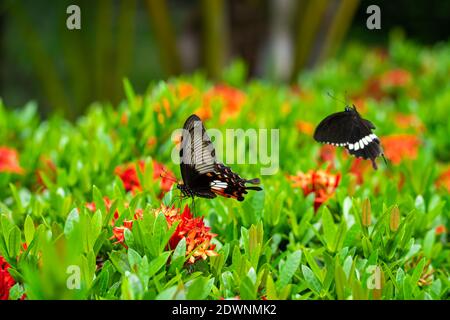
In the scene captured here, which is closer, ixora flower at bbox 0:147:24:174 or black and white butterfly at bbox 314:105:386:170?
black and white butterfly at bbox 314:105:386:170

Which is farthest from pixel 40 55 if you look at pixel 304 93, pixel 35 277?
pixel 35 277

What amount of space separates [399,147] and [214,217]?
1.34m

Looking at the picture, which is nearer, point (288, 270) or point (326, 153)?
point (288, 270)

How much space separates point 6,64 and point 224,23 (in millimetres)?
4637

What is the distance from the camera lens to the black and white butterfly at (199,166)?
1558 mm

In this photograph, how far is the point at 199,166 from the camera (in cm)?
161

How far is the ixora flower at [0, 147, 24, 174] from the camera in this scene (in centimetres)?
232

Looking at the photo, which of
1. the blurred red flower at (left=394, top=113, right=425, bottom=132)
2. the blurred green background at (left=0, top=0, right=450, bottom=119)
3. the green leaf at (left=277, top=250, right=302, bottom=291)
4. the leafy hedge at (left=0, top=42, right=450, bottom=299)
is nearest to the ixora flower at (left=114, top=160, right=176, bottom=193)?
the leafy hedge at (left=0, top=42, right=450, bottom=299)

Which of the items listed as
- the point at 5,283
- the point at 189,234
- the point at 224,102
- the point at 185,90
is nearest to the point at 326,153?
the point at 224,102

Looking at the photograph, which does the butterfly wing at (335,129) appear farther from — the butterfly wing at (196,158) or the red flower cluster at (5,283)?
the red flower cluster at (5,283)

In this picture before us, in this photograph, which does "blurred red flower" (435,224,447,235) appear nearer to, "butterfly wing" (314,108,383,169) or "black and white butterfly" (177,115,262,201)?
"butterfly wing" (314,108,383,169)

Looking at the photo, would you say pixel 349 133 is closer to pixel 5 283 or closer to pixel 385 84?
pixel 5 283

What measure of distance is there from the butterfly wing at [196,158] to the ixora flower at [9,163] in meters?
0.95

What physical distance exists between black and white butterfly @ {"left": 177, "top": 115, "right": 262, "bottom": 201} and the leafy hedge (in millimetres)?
58
